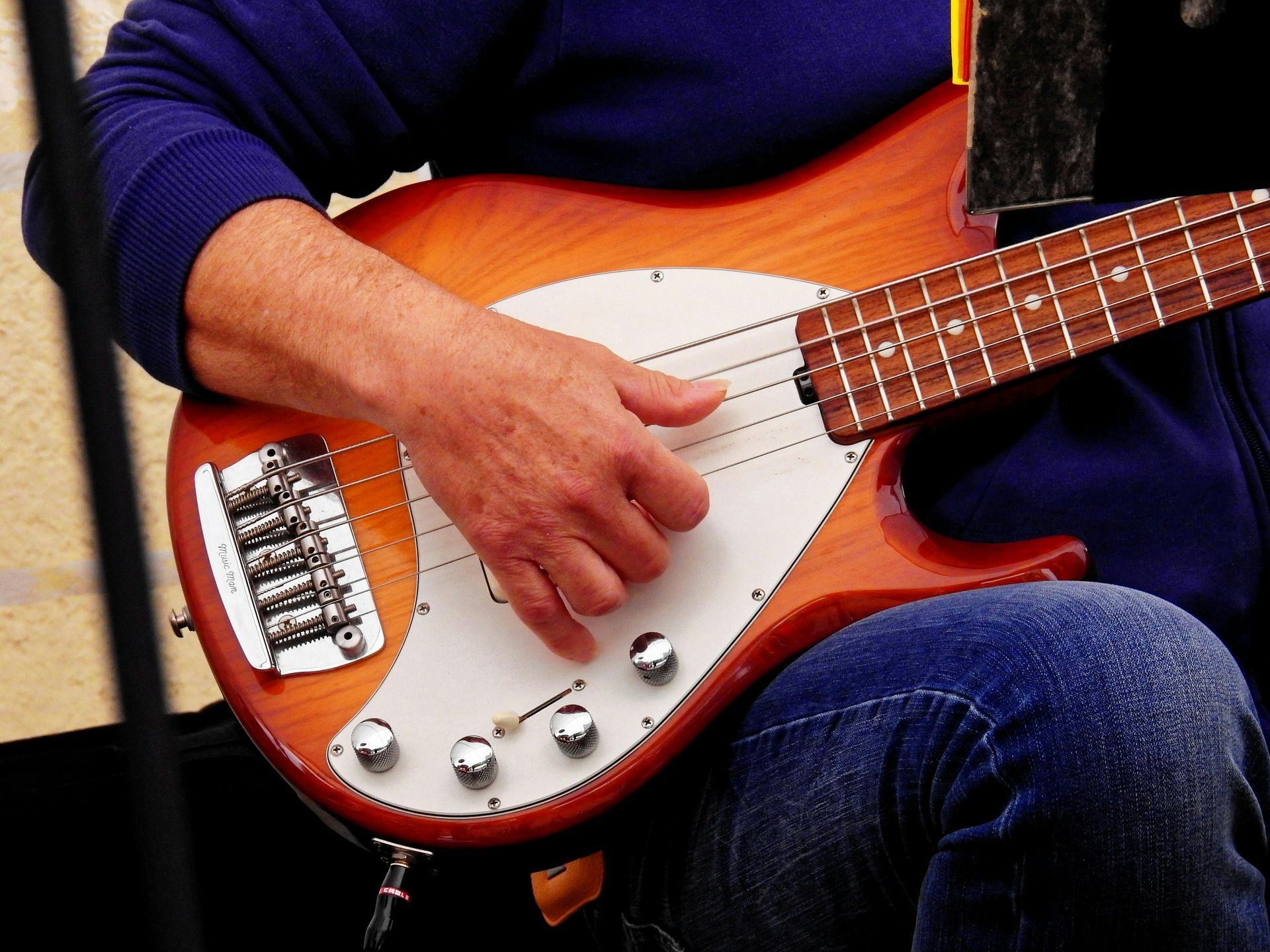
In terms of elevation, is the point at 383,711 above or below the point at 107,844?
above

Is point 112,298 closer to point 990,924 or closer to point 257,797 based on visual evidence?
point 990,924

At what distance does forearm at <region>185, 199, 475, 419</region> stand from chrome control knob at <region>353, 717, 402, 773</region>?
0.63ft

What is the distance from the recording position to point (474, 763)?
640 millimetres

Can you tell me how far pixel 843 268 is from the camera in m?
0.75

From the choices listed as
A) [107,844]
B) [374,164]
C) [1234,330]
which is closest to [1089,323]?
[1234,330]

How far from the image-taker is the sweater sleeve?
687mm

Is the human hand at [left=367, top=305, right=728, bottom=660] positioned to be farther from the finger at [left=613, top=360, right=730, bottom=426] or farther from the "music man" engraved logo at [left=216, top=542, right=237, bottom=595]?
the "music man" engraved logo at [left=216, top=542, right=237, bottom=595]

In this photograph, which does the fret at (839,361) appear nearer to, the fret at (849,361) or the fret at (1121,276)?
the fret at (849,361)

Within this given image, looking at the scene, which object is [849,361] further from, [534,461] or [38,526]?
[38,526]

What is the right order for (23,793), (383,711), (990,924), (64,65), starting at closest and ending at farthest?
(64,65), (990,924), (383,711), (23,793)

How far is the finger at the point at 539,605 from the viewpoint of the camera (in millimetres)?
649

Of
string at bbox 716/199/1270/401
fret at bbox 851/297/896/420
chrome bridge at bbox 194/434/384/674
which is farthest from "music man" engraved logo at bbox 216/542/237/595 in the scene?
fret at bbox 851/297/896/420

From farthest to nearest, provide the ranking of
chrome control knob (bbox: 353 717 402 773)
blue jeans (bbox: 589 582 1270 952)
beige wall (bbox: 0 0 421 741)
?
1. beige wall (bbox: 0 0 421 741)
2. chrome control knob (bbox: 353 717 402 773)
3. blue jeans (bbox: 589 582 1270 952)

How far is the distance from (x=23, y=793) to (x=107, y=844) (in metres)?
0.08
